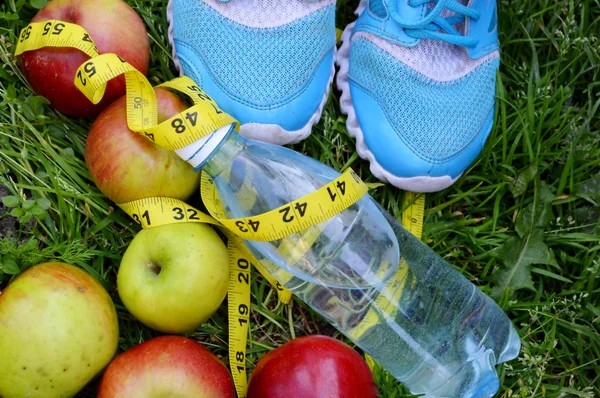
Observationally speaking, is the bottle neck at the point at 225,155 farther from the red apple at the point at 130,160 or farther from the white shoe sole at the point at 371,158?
the white shoe sole at the point at 371,158

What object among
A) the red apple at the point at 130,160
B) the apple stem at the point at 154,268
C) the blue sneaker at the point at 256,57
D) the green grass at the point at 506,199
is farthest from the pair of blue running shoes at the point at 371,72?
the apple stem at the point at 154,268

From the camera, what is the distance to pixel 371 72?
2.38 meters

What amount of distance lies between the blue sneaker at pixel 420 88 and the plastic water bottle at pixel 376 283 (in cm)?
21

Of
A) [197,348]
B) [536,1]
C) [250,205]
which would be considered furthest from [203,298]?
[536,1]

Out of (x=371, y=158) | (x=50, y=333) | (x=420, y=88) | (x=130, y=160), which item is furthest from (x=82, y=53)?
(x=420, y=88)

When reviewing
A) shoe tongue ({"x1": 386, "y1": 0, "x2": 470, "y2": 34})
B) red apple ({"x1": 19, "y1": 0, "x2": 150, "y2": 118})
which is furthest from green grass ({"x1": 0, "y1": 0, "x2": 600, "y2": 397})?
shoe tongue ({"x1": 386, "y1": 0, "x2": 470, "y2": 34})

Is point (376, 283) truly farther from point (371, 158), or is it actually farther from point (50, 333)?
point (50, 333)

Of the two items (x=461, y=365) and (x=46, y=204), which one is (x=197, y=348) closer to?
(x=46, y=204)

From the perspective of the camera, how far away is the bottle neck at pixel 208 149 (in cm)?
200

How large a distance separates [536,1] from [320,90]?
0.98 metres

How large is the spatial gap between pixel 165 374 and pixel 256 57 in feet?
3.45

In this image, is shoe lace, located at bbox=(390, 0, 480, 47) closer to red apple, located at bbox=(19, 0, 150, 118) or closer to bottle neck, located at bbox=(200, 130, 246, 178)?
bottle neck, located at bbox=(200, 130, 246, 178)

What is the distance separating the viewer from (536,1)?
2650mm

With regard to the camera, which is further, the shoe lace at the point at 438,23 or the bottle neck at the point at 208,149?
the shoe lace at the point at 438,23
